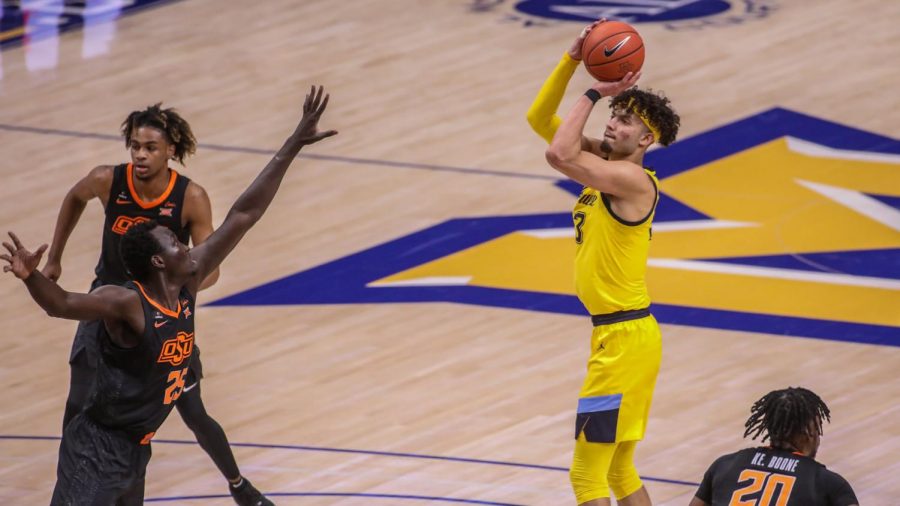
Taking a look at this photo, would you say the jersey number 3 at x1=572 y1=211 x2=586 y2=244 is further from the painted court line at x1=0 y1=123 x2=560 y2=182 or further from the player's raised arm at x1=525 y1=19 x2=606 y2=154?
the painted court line at x1=0 y1=123 x2=560 y2=182

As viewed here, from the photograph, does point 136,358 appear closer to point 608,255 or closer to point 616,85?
point 608,255

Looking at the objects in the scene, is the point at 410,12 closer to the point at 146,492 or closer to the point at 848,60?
the point at 848,60

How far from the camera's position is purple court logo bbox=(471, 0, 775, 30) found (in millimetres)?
15953

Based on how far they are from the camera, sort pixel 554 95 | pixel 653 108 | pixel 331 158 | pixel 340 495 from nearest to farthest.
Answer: pixel 653 108
pixel 554 95
pixel 340 495
pixel 331 158

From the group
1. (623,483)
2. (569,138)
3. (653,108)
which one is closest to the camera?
(569,138)

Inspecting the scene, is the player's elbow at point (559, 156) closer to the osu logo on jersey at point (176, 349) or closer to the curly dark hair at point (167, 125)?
the osu logo on jersey at point (176, 349)

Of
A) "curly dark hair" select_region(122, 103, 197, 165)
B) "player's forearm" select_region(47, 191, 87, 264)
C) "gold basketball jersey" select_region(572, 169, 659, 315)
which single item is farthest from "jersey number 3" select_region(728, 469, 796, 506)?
"player's forearm" select_region(47, 191, 87, 264)

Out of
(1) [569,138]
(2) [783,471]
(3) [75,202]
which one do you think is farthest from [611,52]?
(3) [75,202]

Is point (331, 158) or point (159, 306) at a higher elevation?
point (159, 306)

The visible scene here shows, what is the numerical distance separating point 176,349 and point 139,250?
15.3 inches

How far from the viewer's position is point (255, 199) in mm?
6617

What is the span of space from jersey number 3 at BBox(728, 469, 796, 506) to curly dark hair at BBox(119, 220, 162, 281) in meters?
2.21

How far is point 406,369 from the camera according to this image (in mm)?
9703

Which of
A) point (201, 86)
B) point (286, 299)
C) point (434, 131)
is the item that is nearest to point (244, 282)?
point (286, 299)
